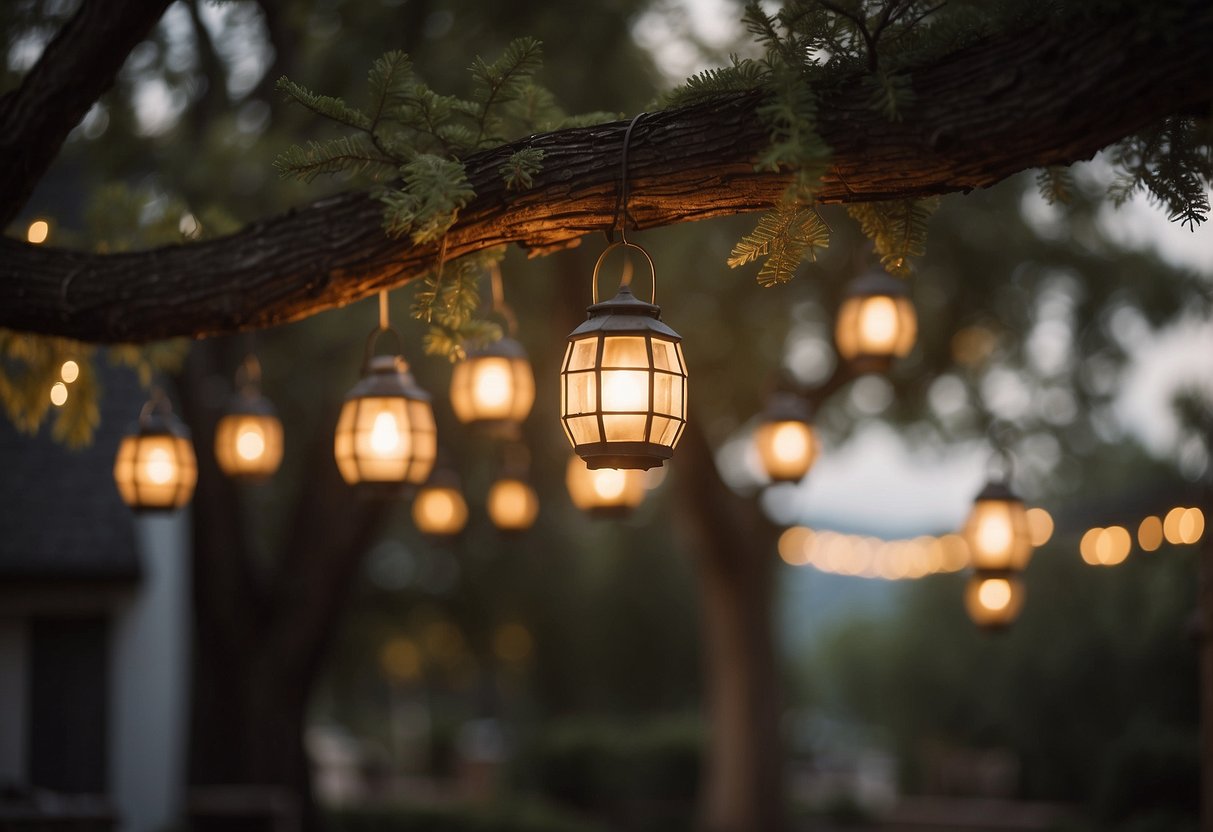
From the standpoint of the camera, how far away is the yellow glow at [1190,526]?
8.85 m

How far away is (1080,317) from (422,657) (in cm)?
2059

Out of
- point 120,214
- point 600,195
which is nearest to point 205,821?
point 120,214

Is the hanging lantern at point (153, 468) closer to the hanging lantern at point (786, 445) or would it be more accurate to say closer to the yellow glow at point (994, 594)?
the hanging lantern at point (786, 445)

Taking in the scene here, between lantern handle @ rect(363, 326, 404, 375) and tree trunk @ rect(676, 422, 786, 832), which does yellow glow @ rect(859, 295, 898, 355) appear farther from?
tree trunk @ rect(676, 422, 786, 832)

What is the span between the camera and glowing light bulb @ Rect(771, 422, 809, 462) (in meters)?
7.66

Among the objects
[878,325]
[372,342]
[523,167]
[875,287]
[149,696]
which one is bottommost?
[149,696]

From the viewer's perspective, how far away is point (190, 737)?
447 inches

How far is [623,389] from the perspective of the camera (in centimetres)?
359

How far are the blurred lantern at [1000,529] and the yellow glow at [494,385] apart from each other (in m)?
3.01

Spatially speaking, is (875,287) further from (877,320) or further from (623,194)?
(623,194)

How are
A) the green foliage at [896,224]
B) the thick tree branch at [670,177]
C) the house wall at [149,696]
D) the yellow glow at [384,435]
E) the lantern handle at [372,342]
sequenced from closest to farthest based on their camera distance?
1. the thick tree branch at [670,177]
2. the green foliage at [896,224]
3. the lantern handle at [372,342]
4. the yellow glow at [384,435]
5. the house wall at [149,696]

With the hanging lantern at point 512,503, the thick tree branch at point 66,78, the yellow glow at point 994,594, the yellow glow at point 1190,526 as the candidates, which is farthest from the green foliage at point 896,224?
the yellow glow at point 1190,526

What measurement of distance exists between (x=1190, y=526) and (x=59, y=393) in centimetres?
730

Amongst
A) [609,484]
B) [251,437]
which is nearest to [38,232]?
[251,437]
